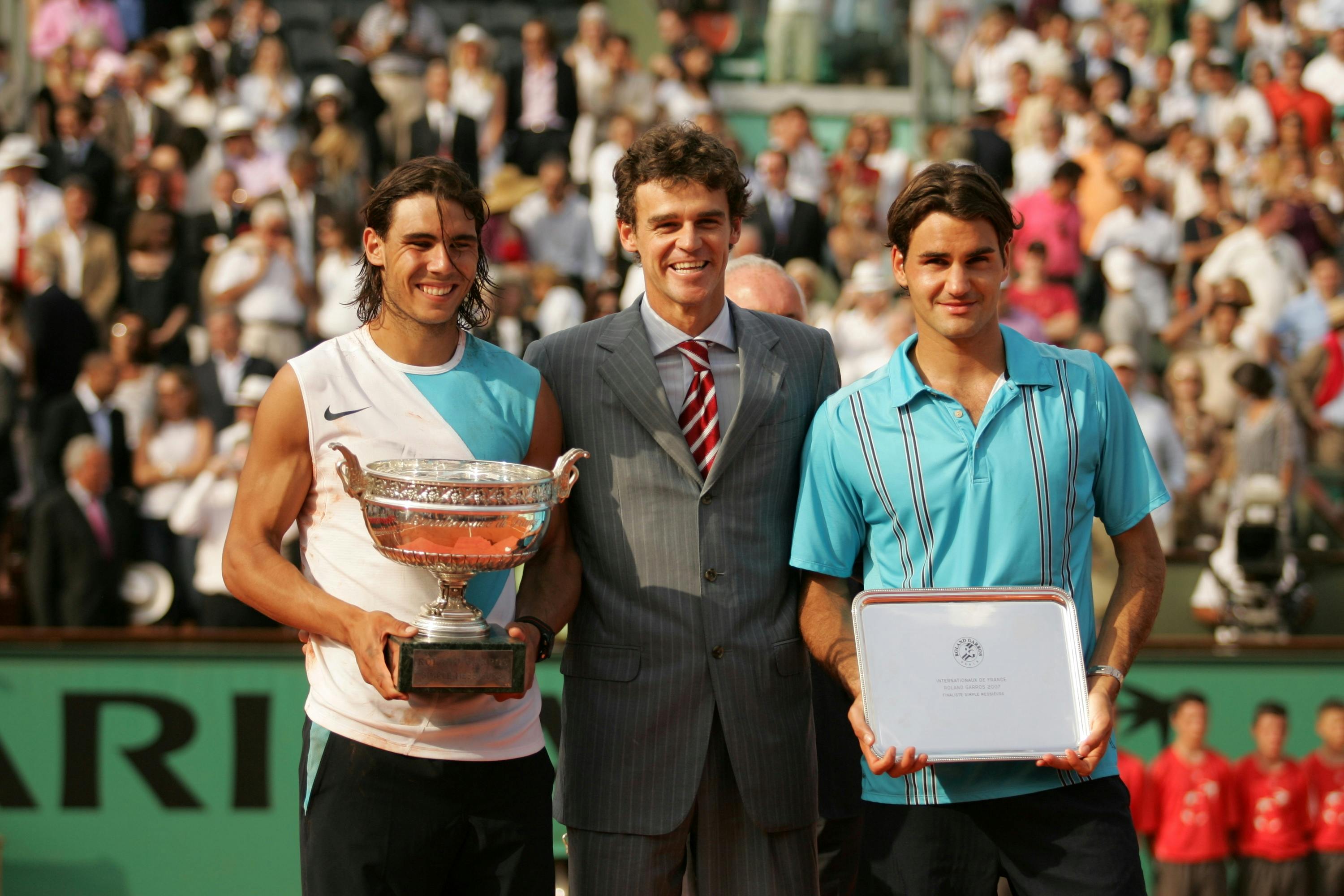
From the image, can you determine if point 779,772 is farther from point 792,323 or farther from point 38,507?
point 38,507

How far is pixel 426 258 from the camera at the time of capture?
302cm

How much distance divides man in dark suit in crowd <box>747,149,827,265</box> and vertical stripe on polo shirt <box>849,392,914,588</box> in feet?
23.9

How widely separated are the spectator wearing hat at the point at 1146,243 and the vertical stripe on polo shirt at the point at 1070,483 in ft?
25.3

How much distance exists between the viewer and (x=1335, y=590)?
8109mm

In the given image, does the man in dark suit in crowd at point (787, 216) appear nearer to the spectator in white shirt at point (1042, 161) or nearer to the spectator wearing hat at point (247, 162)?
the spectator in white shirt at point (1042, 161)

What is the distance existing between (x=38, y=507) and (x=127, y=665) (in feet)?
5.08

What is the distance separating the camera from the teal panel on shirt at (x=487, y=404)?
304 centimetres

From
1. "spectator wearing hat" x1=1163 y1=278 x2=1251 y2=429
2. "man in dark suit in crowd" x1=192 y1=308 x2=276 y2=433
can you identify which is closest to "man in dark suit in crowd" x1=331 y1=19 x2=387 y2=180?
"man in dark suit in crowd" x1=192 y1=308 x2=276 y2=433

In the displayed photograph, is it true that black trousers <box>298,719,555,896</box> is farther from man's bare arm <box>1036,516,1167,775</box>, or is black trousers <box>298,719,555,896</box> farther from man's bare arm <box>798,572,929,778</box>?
man's bare arm <box>1036,516,1167,775</box>

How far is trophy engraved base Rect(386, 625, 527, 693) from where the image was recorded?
2.74 metres

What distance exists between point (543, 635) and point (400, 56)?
373 inches

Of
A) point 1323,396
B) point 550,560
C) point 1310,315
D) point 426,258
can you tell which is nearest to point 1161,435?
point 1323,396

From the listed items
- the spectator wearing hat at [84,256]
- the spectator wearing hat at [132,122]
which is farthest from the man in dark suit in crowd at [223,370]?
the spectator wearing hat at [132,122]

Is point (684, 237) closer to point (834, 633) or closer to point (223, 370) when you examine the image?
point (834, 633)
